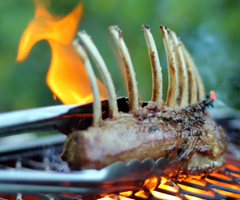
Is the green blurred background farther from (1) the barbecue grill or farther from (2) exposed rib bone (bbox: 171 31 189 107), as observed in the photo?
(1) the barbecue grill

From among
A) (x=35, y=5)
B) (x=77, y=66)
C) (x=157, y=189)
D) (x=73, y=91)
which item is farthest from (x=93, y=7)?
(x=157, y=189)

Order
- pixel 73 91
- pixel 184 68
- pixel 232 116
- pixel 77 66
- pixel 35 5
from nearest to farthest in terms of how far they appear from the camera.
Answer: pixel 184 68 → pixel 73 91 → pixel 232 116 → pixel 77 66 → pixel 35 5

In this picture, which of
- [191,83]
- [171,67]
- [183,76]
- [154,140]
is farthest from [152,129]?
[191,83]

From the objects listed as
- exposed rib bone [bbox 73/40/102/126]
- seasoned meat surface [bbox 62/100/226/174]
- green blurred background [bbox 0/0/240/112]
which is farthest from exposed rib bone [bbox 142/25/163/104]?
green blurred background [bbox 0/0/240/112]

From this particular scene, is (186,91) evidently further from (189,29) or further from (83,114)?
(189,29)

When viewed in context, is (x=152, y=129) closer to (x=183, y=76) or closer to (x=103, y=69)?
(x=103, y=69)

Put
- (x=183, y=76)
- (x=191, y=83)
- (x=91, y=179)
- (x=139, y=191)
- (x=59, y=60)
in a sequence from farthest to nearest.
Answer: (x=59, y=60) < (x=191, y=83) < (x=183, y=76) < (x=139, y=191) < (x=91, y=179)
